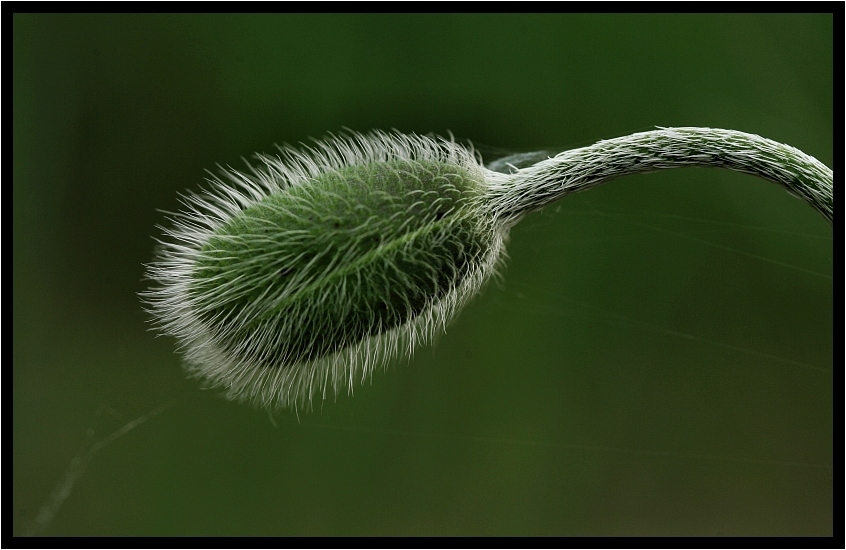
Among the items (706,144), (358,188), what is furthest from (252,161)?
(706,144)

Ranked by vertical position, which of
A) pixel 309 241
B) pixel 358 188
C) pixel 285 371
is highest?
pixel 358 188

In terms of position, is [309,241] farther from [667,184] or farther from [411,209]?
[667,184]

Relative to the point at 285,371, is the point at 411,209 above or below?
above

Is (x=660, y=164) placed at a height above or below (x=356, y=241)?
above

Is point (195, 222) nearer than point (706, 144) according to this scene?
No
